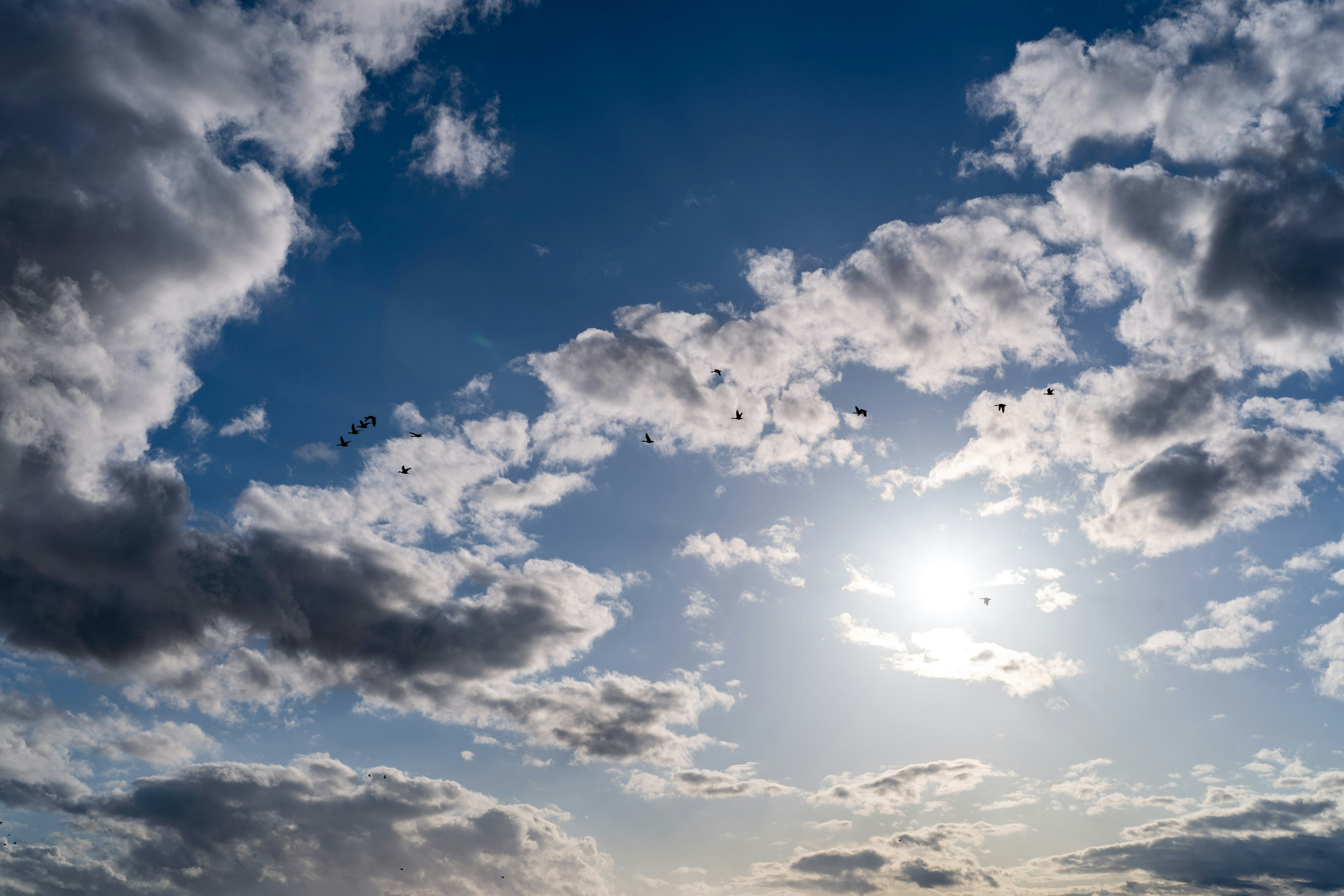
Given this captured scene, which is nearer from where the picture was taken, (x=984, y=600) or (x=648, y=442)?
(x=648, y=442)

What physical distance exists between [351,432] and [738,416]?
6592 cm

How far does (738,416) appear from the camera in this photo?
56312mm

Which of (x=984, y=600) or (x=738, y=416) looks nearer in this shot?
(x=738, y=416)

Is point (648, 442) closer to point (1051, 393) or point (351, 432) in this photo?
point (351, 432)

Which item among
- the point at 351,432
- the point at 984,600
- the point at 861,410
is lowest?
the point at 984,600

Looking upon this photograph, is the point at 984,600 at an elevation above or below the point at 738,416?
below

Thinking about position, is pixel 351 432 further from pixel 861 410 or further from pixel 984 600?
pixel 984 600

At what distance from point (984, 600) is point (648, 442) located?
82.2 m

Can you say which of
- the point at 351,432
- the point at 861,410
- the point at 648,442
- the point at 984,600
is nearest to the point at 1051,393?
the point at 861,410

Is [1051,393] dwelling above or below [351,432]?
below

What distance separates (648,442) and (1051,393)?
71931 mm

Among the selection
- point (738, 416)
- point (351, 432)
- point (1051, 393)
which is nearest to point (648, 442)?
point (738, 416)

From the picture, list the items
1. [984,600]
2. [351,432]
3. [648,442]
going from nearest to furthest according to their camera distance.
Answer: [351,432] → [648,442] → [984,600]

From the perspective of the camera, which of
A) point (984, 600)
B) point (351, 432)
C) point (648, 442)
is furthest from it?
point (984, 600)
